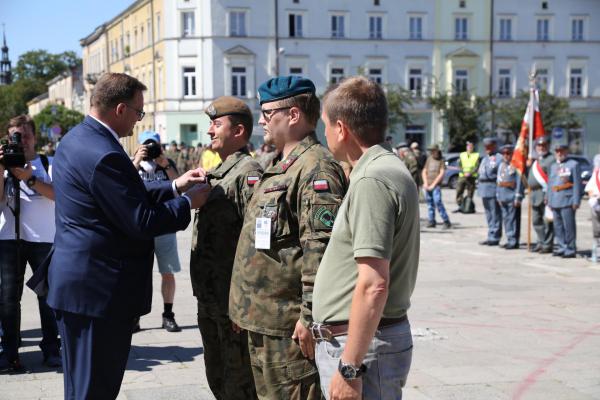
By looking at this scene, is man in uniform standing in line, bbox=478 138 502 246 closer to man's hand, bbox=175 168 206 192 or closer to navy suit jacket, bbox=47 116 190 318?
man's hand, bbox=175 168 206 192

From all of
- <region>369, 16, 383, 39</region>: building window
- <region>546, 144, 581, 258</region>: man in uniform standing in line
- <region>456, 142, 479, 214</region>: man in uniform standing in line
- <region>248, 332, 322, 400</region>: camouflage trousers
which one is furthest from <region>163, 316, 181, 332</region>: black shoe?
<region>369, 16, 383, 39</region>: building window

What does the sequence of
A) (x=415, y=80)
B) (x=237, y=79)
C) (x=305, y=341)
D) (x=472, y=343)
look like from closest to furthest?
(x=305, y=341) < (x=472, y=343) < (x=237, y=79) < (x=415, y=80)

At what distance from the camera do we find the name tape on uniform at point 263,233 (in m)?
3.90

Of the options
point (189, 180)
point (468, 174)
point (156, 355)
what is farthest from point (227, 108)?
point (468, 174)

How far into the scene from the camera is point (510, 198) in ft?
51.6

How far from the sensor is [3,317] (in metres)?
6.67

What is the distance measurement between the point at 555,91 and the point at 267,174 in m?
55.2

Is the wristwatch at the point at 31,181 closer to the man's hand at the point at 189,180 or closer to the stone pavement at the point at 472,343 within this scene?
the stone pavement at the point at 472,343

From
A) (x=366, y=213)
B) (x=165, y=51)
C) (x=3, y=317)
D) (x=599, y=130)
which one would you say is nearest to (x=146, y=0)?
(x=165, y=51)

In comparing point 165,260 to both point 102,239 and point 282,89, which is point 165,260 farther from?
point 282,89

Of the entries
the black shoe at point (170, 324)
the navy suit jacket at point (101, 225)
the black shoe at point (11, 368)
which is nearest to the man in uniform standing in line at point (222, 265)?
the navy suit jacket at point (101, 225)

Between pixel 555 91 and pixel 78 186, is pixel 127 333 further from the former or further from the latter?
pixel 555 91

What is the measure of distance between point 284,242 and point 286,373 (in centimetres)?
63

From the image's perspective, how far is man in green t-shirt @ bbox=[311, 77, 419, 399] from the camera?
309 cm
